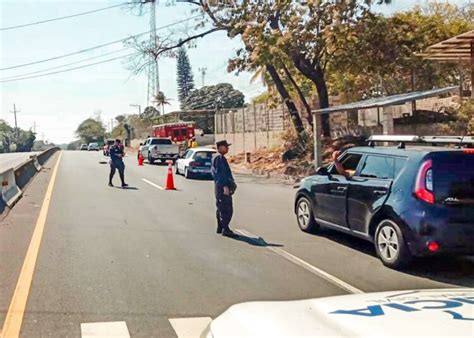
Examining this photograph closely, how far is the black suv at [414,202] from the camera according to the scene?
759 centimetres

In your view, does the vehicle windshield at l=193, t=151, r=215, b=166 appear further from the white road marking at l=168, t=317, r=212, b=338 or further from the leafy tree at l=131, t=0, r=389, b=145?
the white road marking at l=168, t=317, r=212, b=338

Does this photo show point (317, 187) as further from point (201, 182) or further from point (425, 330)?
point (201, 182)

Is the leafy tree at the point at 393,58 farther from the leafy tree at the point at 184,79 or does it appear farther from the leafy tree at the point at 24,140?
the leafy tree at the point at 24,140

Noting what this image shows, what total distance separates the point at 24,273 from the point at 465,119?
17.5 metres

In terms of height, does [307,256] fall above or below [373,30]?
below

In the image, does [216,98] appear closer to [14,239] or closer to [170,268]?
Result: [14,239]

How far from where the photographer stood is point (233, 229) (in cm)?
1122

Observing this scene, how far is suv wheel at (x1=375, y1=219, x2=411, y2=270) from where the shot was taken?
7.75 m

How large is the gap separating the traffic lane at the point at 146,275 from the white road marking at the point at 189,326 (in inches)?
4.0

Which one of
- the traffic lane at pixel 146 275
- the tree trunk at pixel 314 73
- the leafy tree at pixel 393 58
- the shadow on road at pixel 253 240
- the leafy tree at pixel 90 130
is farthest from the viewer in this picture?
the leafy tree at pixel 90 130

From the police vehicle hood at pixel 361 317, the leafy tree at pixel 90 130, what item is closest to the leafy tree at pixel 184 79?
the leafy tree at pixel 90 130

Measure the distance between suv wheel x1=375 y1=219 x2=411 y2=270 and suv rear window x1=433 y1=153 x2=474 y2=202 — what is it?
0.71 meters

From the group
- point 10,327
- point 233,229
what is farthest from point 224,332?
point 233,229

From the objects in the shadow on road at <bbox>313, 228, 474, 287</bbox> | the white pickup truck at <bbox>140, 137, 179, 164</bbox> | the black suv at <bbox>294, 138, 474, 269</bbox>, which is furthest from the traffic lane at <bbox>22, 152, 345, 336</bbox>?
the white pickup truck at <bbox>140, 137, 179, 164</bbox>
